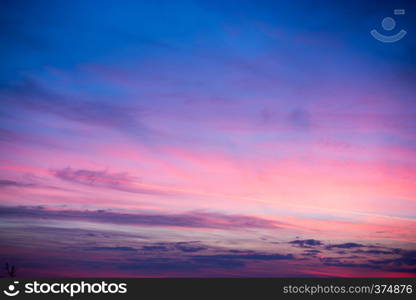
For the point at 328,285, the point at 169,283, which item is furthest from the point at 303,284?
the point at 169,283

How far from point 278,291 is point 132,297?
6.36m

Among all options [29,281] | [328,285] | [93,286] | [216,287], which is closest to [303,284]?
[328,285]

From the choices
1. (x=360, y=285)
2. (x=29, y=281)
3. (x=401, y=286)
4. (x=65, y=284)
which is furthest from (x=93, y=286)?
(x=401, y=286)

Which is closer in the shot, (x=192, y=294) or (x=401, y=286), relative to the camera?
(x=192, y=294)

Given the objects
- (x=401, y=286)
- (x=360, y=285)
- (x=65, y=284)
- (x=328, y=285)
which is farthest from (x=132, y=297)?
(x=401, y=286)

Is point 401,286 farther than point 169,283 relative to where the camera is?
Yes

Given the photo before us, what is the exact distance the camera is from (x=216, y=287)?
16.4 m

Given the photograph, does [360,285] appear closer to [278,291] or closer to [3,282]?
[278,291]

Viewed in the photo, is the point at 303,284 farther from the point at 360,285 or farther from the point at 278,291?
the point at 360,285

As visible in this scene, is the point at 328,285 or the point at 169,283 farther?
the point at 328,285

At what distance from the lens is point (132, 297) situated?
16781mm

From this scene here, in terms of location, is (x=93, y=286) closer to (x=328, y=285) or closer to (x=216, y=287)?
(x=216, y=287)

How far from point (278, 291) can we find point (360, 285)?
3804 mm

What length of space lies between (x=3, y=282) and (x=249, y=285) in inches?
423
